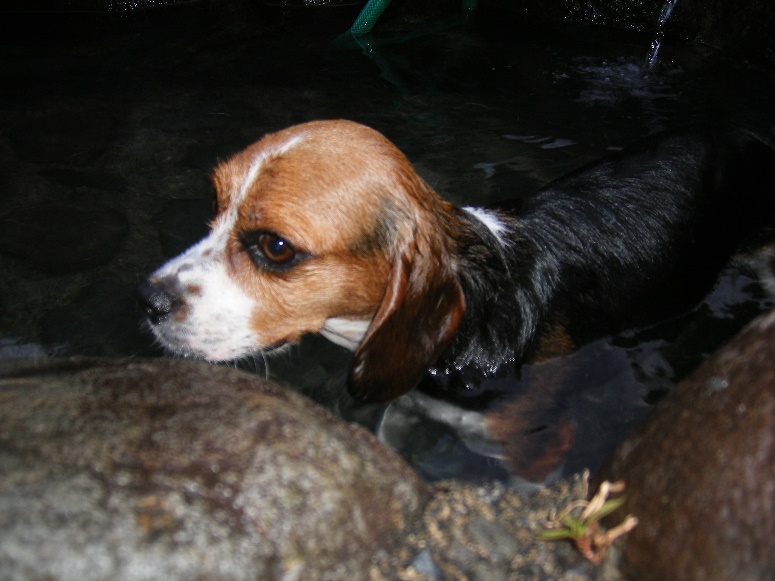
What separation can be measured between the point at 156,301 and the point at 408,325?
40.1 inches

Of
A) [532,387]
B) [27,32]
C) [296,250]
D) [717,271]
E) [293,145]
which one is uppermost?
[293,145]

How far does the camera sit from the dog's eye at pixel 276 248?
2.85m

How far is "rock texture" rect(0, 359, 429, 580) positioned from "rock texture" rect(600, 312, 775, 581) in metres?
0.67

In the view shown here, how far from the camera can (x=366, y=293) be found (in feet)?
10.1

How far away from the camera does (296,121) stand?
579 cm

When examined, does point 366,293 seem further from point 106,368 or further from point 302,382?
point 106,368

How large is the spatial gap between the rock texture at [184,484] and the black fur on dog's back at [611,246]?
3.62 ft

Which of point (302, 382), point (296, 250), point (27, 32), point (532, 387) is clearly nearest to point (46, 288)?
point (302, 382)

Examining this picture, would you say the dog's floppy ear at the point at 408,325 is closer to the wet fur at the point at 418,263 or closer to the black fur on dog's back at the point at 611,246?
the wet fur at the point at 418,263

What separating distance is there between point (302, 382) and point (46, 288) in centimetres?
164

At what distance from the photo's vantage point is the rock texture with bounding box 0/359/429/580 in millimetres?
1681

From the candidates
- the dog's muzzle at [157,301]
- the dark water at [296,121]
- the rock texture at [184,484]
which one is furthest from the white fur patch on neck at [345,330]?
the rock texture at [184,484]

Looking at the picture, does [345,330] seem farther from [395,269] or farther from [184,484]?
[184,484]

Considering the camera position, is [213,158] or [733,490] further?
[213,158]
